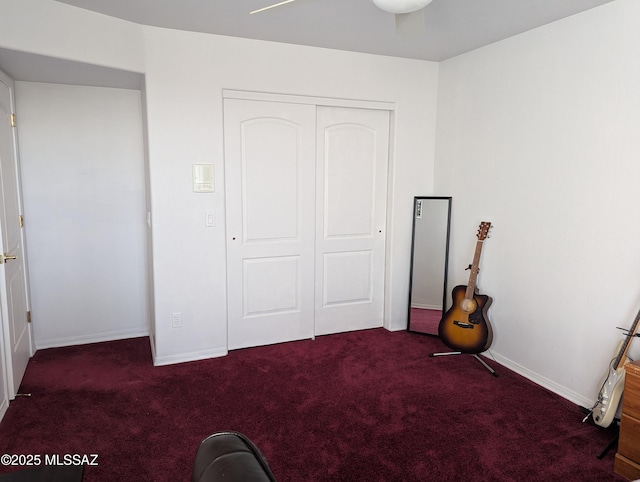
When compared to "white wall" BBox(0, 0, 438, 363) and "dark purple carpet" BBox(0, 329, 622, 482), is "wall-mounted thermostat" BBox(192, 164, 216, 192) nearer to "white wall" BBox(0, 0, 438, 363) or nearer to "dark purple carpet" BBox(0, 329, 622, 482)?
"white wall" BBox(0, 0, 438, 363)

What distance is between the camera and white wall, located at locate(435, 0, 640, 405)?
2.58 m

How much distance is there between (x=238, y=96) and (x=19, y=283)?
214cm

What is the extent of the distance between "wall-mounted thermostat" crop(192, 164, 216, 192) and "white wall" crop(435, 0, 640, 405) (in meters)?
2.12

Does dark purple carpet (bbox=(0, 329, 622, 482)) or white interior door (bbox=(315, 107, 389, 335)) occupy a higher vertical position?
white interior door (bbox=(315, 107, 389, 335))

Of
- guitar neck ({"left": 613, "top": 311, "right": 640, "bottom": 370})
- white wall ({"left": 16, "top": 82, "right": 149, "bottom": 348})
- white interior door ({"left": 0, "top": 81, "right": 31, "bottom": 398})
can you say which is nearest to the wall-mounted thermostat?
white wall ({"left": 16, "top": 82, "right": 149, "bottom": 348})

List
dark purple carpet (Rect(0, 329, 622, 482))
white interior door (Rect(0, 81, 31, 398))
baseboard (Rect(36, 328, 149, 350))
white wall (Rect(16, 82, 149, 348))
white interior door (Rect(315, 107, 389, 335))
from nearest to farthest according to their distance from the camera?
1. dark purple carpet (Rect(0, 329, 622, 482))
2. white interior door (Rect(0, 81, 31, 398))
3. white wall (Rect(16, 82, 149, 348))
4. baseboard (Rect(36, 328, 149, 350))
5. white interior door (Rect(315, 107, 389, 335))

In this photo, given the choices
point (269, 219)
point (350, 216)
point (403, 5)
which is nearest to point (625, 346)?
point (403, 5)

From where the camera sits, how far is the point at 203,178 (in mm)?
3354

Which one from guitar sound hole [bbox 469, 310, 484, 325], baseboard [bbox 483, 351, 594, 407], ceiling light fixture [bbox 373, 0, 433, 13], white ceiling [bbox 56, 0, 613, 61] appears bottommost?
baseboard [bbox 483, 351, 594, 407]

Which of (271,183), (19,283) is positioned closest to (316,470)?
(271,183)

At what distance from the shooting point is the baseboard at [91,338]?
366 cm

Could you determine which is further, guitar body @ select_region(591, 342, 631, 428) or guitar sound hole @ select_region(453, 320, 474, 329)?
guitar sound hole @ select_region(453, 320, 474, 329)

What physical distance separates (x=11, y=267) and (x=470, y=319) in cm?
331

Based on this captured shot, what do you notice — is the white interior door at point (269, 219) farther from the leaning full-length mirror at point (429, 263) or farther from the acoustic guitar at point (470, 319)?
the acoustic guitar at point (470, 319)
